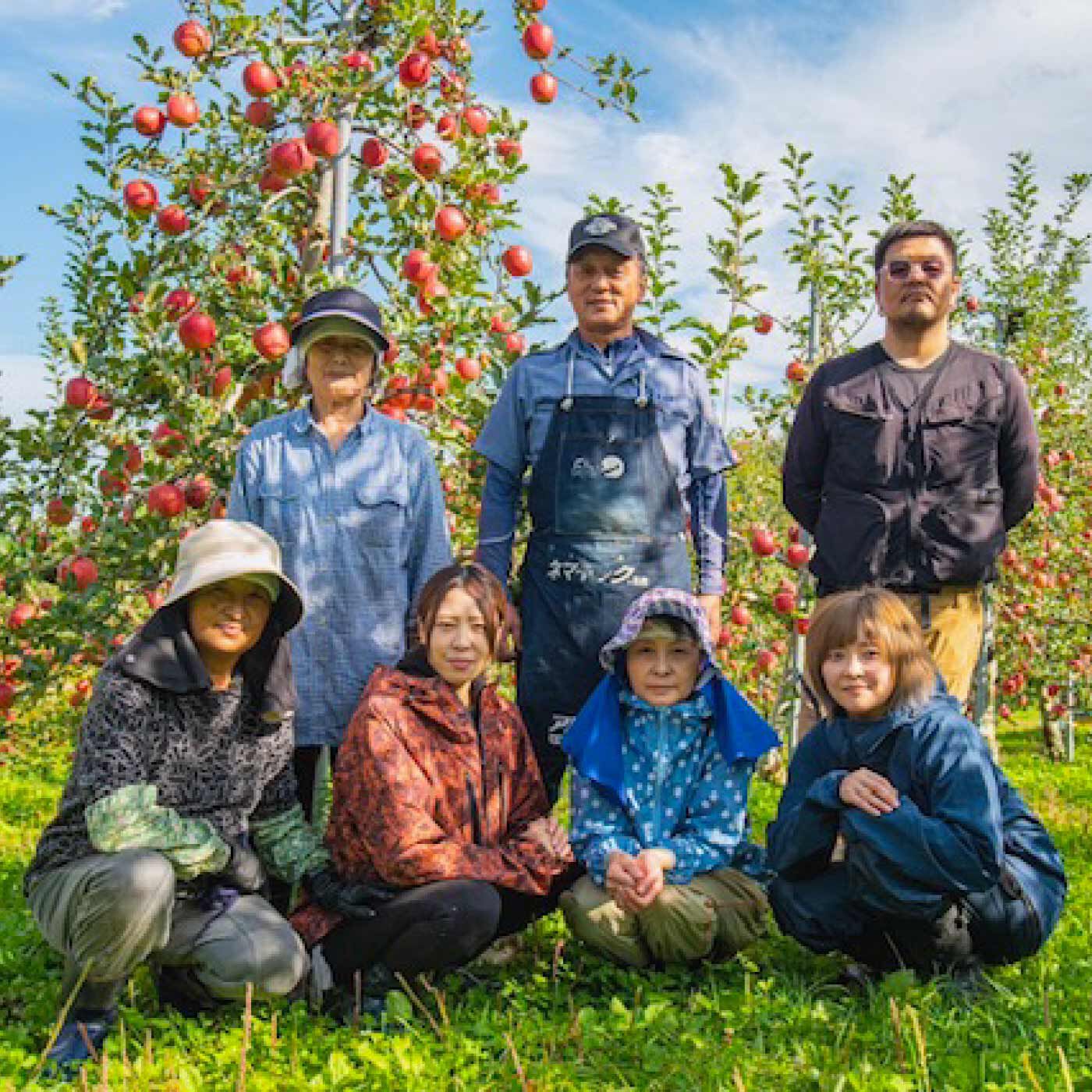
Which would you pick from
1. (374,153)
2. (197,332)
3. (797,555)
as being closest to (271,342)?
(197,332)

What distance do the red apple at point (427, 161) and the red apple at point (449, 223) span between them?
5.8 inches

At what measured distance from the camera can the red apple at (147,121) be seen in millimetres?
3992

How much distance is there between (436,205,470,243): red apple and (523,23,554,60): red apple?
827mm

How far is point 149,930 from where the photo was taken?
2.44 m

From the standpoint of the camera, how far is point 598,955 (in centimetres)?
308

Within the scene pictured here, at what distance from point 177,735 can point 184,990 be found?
23.0 inches

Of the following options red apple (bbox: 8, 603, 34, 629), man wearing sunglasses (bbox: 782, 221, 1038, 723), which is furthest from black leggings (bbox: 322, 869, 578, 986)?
red apple (bbox: 8, 603, 34, 629)

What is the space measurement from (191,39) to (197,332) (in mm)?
1060

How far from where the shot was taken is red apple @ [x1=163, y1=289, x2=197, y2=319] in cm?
371

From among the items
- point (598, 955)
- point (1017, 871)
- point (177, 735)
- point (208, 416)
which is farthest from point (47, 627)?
point (1017, 871)

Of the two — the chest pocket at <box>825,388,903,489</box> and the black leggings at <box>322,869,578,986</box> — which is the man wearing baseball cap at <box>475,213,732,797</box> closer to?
the chest pocket at <box>825,388,903,489</box>

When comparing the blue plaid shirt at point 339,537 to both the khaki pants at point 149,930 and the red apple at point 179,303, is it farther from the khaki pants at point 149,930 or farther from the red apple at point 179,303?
the red apple at point 179,303

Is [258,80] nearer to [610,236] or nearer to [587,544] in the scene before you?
[610,236]

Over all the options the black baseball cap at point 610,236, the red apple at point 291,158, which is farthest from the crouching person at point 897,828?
the red apple at point 291,158
